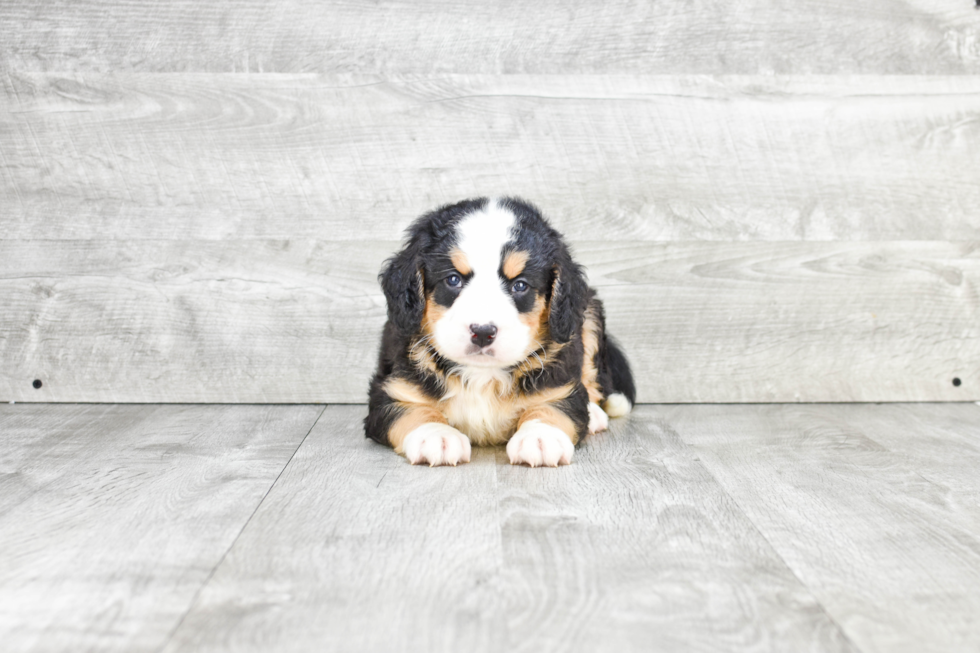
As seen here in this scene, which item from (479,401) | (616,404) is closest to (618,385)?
(616,404)

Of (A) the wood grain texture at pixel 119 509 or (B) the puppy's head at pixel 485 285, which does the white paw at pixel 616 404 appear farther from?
(A) the wood grain texture at pixel 119 509

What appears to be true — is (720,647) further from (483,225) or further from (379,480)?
(483,225)

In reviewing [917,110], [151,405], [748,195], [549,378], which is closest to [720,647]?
[549,378]

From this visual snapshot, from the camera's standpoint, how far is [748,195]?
→ 3.62m

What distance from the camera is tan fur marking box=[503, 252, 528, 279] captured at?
8.12 ft

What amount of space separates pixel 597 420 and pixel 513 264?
33.7 inches

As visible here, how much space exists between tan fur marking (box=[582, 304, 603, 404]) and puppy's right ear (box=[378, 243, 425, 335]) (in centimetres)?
78

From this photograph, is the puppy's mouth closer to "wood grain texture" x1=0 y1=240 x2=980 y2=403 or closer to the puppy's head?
the puppy's head

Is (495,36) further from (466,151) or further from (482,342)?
(482,342)

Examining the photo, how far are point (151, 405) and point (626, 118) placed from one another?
2.37 metres

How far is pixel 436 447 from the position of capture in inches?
97.3

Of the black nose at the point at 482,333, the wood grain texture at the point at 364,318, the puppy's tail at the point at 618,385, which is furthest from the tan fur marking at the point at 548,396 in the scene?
the wood grain texture at the point at 364,318

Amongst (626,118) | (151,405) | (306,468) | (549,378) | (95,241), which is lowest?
(151,405)

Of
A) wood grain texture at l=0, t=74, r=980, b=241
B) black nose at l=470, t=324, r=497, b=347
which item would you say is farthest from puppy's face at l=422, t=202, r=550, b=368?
wood grain texture at l=0, t=74, r=980, b=241
